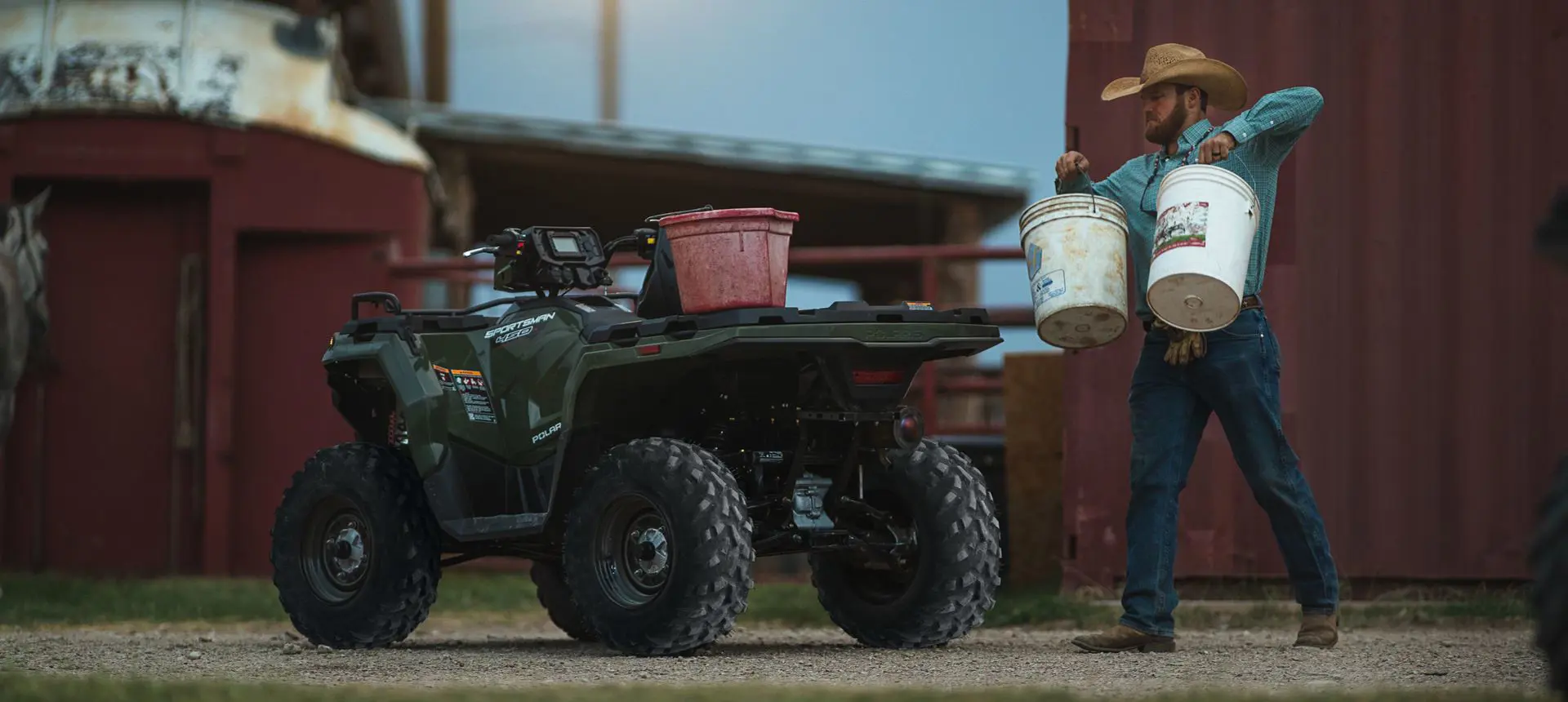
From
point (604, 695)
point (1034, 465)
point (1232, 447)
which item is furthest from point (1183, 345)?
point (1034, 465)

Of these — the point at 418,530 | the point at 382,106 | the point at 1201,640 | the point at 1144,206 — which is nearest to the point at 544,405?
the point at 418,530

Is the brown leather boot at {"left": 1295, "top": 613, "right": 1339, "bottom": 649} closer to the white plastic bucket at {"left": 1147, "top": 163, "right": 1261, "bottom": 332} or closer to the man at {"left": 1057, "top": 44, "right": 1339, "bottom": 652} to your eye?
the man at {"left": 1057, "top": 44, "right": 1339, "bottom": 652}

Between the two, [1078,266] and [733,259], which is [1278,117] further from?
[733,259]

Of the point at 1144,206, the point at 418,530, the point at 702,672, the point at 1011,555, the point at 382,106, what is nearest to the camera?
the point at 702,672

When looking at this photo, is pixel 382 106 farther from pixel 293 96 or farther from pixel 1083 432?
pixel 1083 432

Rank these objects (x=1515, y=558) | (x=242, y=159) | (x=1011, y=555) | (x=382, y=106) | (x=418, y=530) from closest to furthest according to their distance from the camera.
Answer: (x=418, y=530) → (x=1515, y=558) → (x=1011, y=555) → (x=242, y=159) → (x=382, y=106)

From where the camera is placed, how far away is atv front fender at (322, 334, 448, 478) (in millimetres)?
6941

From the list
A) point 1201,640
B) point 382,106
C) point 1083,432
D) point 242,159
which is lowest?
point 1201,640

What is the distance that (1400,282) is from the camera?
8523 millimetres

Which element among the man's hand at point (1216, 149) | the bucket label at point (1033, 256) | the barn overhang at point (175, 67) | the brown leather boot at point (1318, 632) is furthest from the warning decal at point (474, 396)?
the barn overhang at point (175, 67)

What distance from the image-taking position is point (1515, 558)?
834 cm

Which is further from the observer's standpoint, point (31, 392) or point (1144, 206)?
point (31, 392)

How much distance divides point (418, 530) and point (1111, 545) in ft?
10.5

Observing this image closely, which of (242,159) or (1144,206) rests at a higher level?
(242,159)
